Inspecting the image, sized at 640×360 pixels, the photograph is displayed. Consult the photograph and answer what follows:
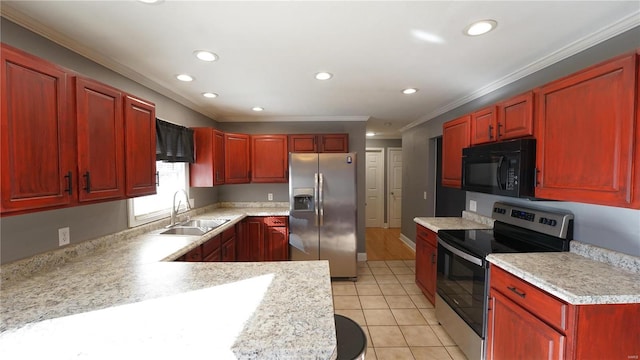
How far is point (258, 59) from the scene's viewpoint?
2057 mm

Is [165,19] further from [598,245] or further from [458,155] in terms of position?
[598,245]

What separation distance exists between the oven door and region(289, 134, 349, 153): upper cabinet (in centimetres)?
207

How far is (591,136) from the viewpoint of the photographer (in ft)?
4.75

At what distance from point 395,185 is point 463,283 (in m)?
4.58

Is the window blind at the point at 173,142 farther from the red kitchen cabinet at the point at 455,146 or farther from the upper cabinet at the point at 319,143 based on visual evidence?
the red kitchen cabinet at the point at 455,146

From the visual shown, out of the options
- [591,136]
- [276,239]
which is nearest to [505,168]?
[591,136]

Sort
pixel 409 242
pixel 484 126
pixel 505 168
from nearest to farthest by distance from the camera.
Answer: pixel 505 168 → pixel 484 126 → pixel 409 242

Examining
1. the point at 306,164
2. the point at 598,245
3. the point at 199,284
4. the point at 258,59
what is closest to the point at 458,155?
the point at 598,245

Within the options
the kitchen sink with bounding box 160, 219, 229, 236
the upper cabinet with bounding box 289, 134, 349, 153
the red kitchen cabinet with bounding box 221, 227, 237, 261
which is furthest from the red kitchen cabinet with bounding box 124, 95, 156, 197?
the upper cabinet with bounding box 289, 134, 349, 153

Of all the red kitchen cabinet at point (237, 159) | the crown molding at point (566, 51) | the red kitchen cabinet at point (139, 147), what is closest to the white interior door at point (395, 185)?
the crown molding at point (566, 51)

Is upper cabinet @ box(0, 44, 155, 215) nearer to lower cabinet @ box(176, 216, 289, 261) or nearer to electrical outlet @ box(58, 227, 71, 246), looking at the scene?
electrical outlet @ box(58, 227, 71, 246)

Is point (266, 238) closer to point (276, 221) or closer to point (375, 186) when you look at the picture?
point (276, 221)

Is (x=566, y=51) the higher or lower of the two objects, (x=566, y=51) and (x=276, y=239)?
the higher

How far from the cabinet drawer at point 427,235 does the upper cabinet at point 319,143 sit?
1670 millimetres
